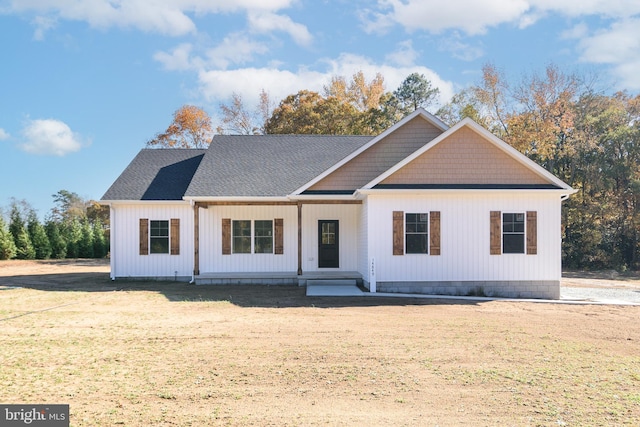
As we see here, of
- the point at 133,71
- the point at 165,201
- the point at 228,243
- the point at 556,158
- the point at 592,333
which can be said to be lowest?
the point at 592,333

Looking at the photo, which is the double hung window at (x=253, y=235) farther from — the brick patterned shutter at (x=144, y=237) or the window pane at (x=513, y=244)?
the window pane at (x=513, y=244)

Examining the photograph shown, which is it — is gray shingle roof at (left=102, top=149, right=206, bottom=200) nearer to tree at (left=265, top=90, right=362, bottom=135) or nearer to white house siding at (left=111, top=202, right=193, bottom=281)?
white house siding at (left=111, top=202, right=193, bottom=281)

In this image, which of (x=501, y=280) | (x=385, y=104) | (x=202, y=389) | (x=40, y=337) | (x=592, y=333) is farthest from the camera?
(x=385, y=104)

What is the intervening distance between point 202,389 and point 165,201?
42.6 feet

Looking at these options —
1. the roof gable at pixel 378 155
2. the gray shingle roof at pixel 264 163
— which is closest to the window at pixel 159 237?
the gray shingle roof at pixel 264 163

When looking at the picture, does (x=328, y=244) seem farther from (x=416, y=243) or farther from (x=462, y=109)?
(x=462, y=109)

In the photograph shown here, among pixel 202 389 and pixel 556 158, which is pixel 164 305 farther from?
pixel 556 158

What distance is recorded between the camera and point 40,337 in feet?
27.6

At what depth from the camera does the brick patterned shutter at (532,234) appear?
1448 cm

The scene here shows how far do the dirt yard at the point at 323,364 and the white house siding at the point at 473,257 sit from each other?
2166 mm

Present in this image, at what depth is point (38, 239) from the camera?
100 ft

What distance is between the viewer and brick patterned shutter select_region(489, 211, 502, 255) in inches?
569

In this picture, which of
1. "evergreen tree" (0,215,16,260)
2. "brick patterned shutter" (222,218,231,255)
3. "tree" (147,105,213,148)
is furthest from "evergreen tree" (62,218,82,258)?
"brick patterned shutter" (222,218,231,255)

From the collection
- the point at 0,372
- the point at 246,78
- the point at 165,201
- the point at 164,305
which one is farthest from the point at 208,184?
the point at 246,78
